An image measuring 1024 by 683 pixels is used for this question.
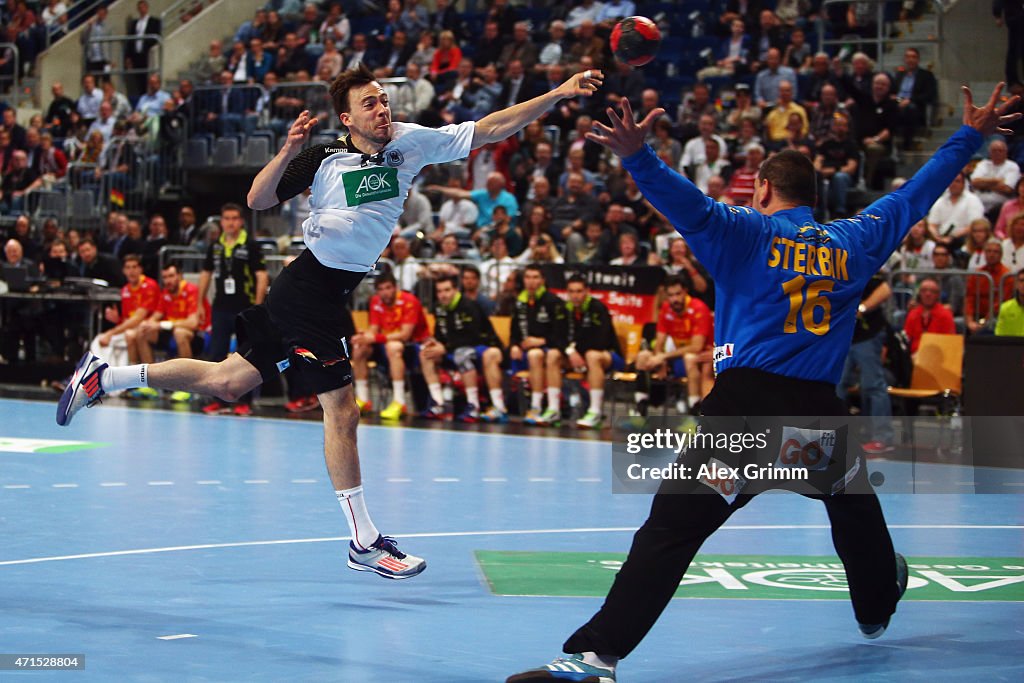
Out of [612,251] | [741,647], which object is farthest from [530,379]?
[741,647]

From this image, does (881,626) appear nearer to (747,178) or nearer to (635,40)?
(635,40)

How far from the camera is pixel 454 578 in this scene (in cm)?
750

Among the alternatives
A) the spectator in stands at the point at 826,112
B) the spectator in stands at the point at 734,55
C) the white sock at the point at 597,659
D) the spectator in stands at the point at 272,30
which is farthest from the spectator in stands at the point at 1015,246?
the spectator in stands at the point at 272,30

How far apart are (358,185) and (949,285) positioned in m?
9.12

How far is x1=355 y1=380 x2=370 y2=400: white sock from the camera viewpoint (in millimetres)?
16672

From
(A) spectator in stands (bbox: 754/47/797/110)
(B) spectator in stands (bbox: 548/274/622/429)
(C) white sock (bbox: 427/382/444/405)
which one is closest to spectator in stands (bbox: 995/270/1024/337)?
(B) spectator in stands (bbox: 548/274/622/429)

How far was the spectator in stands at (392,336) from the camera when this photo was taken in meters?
16.1

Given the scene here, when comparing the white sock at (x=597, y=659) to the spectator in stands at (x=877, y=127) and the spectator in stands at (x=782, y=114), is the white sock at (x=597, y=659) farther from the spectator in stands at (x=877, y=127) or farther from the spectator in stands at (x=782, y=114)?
the spectator in stands at (x=877, y=127)

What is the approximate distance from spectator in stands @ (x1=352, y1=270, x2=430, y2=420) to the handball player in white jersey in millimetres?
8366

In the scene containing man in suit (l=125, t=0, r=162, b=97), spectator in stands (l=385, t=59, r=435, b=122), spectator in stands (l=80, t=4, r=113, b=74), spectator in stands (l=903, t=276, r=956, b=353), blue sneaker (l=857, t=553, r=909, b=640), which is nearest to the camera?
blue sneaker (l=857, t=553, r=909, b=640)

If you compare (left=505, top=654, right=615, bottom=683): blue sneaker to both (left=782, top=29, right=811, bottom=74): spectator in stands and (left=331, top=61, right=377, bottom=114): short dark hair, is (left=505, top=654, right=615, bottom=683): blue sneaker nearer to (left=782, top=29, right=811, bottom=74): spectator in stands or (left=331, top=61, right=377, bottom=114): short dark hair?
(left=331, top=61, right=377, bottom=114): short dark hair

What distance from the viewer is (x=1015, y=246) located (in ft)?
47.8

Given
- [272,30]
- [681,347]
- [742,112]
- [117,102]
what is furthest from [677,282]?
[117,102]

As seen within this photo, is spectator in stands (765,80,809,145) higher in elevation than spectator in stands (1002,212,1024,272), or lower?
higher
